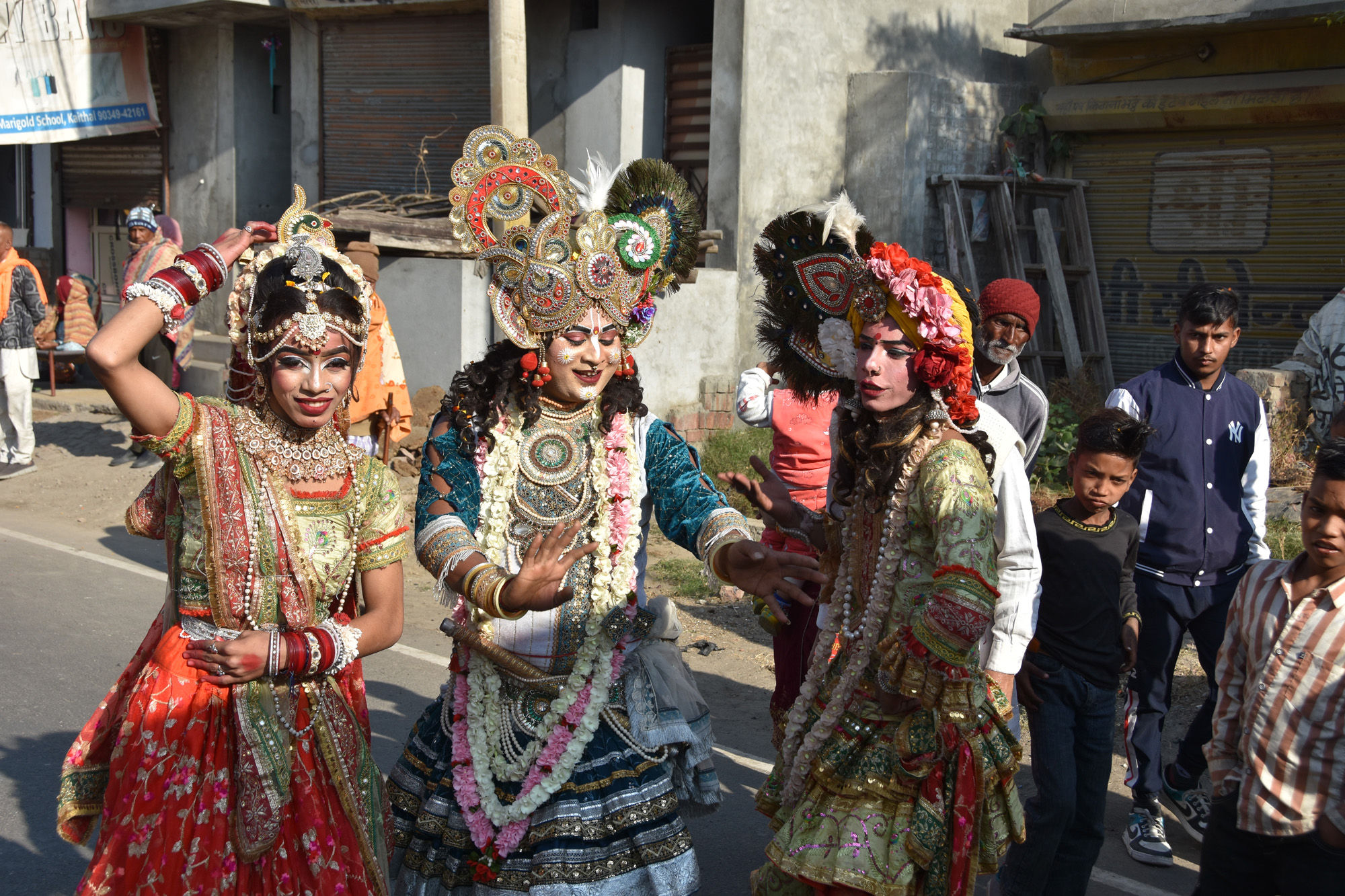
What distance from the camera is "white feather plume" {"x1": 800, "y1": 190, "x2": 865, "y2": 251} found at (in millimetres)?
3508

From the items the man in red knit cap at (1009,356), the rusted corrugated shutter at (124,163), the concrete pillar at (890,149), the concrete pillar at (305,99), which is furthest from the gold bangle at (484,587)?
the rusted corrugated shutter at (124,163)

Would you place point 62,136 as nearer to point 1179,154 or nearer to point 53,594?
point 53,594

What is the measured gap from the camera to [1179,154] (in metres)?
11.5

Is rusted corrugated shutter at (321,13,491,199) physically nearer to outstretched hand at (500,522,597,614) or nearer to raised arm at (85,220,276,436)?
raised arm at (85,220,276,436)

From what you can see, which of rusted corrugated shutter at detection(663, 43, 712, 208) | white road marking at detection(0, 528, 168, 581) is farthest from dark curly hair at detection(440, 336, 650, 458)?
rusted corrugated shutter at detection(663, 43, 712, 208)

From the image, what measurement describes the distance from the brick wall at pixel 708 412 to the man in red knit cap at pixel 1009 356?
21.8 feet

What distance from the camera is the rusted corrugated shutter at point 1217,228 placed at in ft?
35.6

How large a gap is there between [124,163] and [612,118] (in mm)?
7711

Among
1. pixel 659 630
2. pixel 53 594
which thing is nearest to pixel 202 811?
pixel 659 630

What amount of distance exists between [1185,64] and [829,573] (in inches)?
382

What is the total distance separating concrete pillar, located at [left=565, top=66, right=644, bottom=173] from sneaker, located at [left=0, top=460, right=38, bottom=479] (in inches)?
236

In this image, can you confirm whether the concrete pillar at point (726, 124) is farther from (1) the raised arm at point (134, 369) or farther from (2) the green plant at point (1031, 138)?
(1) the raised arm at point (134, 369)

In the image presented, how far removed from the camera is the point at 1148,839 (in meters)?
4.50

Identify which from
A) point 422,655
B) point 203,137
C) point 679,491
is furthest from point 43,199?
point 679,491
